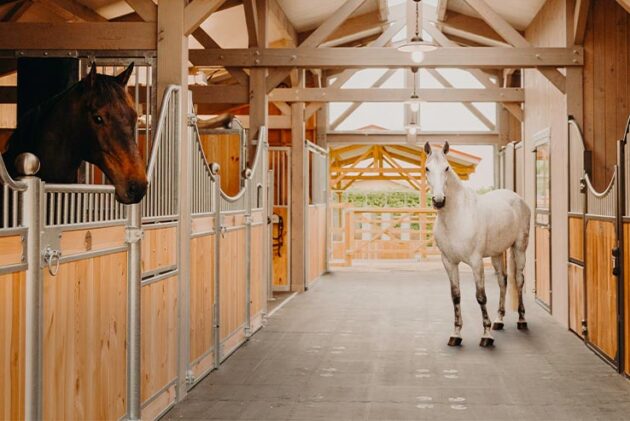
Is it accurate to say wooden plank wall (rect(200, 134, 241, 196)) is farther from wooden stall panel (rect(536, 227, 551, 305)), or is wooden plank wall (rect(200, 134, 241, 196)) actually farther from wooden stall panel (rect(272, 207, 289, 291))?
wooden stall panel (rect(536, 227, 551, 305))

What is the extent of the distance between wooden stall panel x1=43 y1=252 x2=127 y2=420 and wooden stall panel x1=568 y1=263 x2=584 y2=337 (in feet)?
13.7

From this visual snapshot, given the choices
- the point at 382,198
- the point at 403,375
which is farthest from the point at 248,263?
the point at 382,198

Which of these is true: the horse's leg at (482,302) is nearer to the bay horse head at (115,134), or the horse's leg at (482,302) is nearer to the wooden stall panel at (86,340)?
the wooden stall panel at (86,340)

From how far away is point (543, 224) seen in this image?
28.2 ft

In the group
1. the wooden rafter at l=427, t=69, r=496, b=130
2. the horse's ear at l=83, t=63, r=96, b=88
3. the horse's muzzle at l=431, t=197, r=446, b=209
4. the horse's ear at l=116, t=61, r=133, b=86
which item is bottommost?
the horse's muzzle at l=431, t=197, r=446, b=209

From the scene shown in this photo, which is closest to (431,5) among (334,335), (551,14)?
(551,14)

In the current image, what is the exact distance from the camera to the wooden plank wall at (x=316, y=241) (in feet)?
35.3

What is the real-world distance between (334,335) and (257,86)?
8.79 ft

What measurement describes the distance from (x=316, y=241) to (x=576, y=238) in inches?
211

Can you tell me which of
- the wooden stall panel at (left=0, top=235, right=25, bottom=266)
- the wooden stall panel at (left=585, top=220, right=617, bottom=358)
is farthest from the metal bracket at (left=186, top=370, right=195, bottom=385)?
the wooden stall panel at (left=585, top=220, right=617, bottom=358)

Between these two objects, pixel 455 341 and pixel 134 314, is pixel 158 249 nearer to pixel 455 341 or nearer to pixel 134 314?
pixel 134 314

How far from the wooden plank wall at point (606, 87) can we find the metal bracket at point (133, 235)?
4.53 m

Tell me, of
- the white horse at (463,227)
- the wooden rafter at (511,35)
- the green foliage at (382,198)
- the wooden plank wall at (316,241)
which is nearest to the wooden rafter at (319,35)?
the wooden rafter at (511,35)

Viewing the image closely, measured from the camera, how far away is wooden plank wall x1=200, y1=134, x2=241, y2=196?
7219mm
